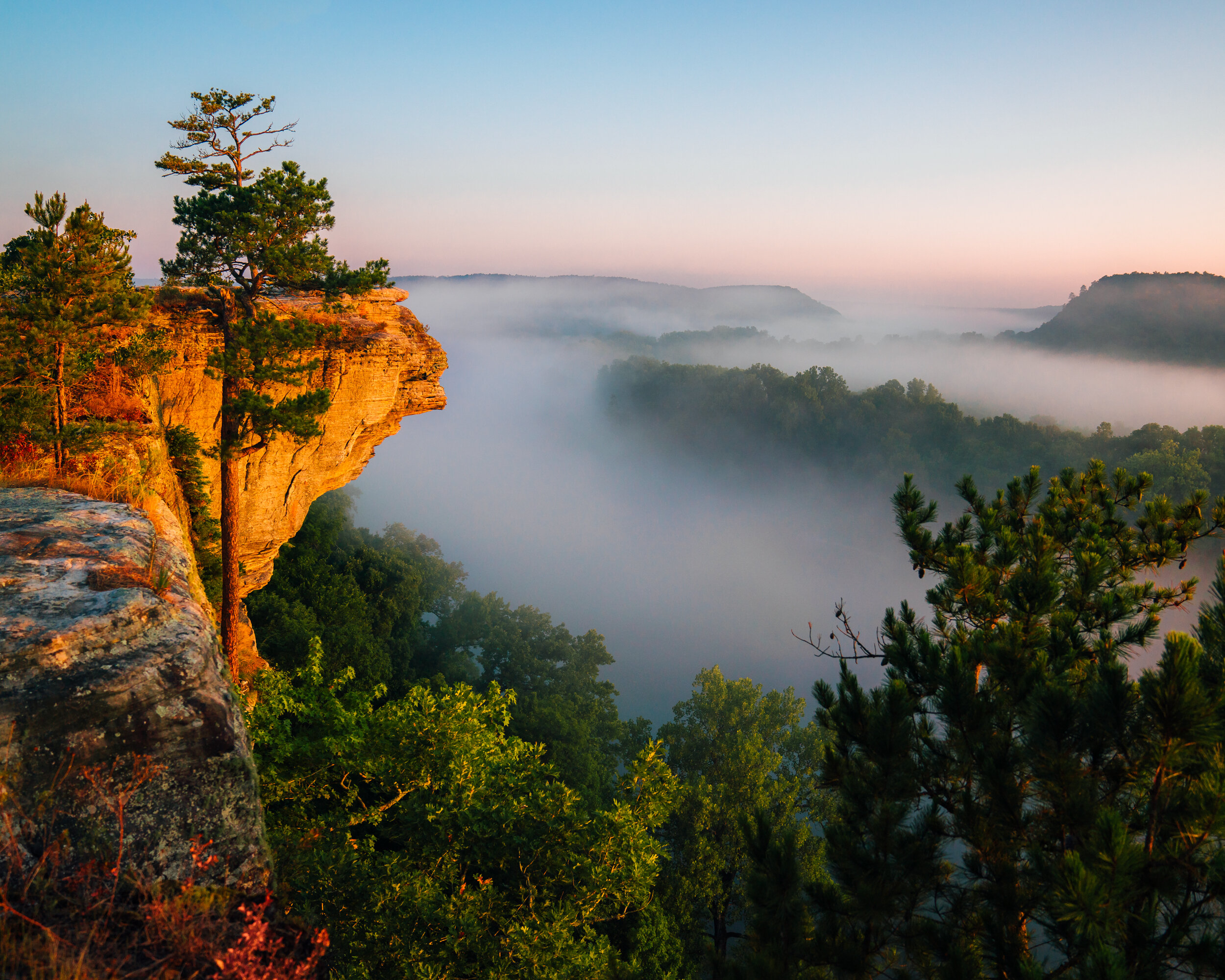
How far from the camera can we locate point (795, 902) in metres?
6.52

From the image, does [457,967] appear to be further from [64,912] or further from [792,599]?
[792,599]

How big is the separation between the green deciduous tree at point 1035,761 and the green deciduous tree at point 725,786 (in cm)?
1320

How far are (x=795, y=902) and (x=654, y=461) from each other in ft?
411

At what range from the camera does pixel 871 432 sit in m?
87.9

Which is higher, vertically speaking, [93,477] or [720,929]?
[93,477]

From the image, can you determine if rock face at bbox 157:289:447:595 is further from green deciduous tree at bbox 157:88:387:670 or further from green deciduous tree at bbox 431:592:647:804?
green deciduous tree at bbox 431:592:647:804

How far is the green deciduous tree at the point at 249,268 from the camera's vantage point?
12812mm

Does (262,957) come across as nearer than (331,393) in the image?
Yes

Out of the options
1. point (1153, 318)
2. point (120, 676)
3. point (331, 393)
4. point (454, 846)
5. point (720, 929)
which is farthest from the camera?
point (1153, 318)

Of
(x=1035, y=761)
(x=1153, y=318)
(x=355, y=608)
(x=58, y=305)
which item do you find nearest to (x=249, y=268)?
(x=58, y=305)

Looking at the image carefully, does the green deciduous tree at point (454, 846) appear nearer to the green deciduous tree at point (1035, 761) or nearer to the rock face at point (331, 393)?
the green deciduous tree at point (1035, 761)

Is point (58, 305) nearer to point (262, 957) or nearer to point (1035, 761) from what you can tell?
point (262, 957)

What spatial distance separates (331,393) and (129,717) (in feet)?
52.5

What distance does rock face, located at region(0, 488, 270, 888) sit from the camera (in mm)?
4055
